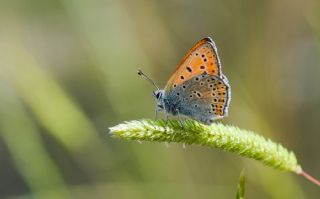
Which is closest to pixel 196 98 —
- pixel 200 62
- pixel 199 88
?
pixel 199 88

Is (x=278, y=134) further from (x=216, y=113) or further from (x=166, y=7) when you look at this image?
(x=216, y=113)

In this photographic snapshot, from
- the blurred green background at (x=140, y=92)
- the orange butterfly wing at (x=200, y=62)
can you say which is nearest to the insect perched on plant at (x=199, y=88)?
the orange butterfly wing at (x=200, y=62)

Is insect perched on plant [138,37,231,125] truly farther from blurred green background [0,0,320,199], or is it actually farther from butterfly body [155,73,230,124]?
blurred green background [0,0,320,199]

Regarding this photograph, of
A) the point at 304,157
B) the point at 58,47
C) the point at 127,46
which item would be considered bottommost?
the point at 304,157

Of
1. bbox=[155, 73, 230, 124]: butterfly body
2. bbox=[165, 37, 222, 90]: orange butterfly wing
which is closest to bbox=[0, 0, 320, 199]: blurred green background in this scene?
bbox=[155, 73, 230, 124]: butterfly body

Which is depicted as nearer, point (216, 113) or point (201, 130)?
point (201, 130)

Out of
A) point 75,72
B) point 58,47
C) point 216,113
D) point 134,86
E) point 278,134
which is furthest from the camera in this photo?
point 58,47

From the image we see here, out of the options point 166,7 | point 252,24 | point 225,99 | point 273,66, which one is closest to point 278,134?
point 273,66
